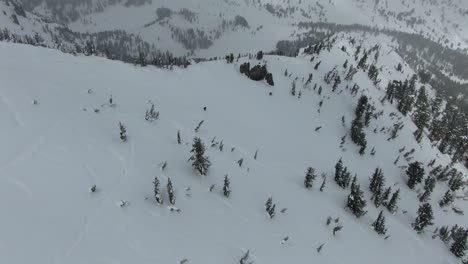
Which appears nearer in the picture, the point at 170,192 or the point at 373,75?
the point at 170,192

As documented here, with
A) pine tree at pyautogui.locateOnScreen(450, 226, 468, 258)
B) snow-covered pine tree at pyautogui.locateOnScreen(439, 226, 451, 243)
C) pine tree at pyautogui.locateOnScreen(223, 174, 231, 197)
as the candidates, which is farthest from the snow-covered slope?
snow-covered pine tree at pyautogui.locateOnScreen(439, 226, 451, 243)

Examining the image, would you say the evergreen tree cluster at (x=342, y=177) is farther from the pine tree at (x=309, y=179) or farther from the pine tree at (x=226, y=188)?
the pine tree at (x=226, y=188)

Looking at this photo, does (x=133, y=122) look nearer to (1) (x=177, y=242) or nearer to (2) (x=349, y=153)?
(1) (x=177, y=242)

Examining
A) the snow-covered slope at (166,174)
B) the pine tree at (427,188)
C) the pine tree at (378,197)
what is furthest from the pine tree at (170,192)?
the pine tree at (427,188)

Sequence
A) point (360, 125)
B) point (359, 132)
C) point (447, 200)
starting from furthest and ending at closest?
point (360, 125) → point (359, 132) → point (447, 200)

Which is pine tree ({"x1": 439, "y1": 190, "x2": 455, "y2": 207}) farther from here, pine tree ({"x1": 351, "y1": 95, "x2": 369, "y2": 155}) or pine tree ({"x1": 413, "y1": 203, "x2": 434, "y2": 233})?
pine tree ({"x1": 351, "y1": 95, "x2": 369, "y2": 155})

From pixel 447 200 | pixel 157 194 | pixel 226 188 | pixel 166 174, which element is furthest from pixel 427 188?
pixel 157 194

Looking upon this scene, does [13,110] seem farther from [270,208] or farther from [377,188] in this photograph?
[377,188]
